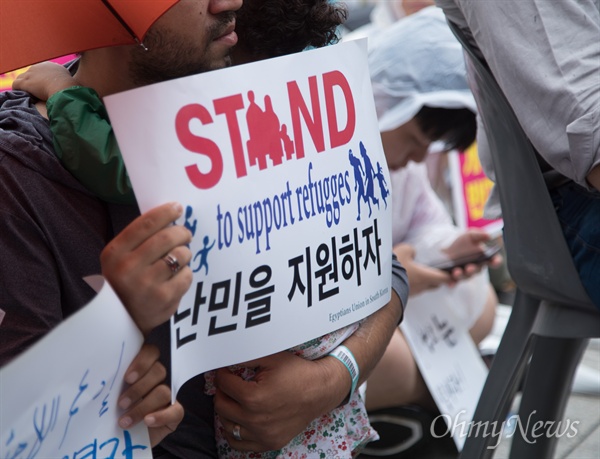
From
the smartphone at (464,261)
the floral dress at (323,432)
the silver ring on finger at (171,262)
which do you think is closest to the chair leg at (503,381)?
the floral dress at (323,432)

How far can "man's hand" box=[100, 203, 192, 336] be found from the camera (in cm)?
98

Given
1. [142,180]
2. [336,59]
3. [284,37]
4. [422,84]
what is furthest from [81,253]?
[422,84]

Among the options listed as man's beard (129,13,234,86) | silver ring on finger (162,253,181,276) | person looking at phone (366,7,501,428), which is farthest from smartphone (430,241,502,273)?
silver ring on finger (162,253,181,276)

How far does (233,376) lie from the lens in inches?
Answer: 48.8

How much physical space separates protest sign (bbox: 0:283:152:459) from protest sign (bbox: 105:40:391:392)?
98mm

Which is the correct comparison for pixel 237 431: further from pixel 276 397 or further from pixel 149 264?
pixel 149 264

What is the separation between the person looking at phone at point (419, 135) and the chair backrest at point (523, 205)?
33.7 inches

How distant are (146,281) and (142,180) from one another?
13cm

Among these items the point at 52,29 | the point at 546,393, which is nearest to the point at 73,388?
the point at 52,29

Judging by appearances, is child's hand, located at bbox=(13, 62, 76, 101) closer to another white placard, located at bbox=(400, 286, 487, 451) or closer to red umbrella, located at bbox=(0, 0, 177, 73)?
red umbrella, located at bbox=(0, 0, 177, 73)

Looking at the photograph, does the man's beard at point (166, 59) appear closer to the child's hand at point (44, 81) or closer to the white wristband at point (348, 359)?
the child's hand at point (44, 81)

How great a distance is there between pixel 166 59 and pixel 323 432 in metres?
0.62

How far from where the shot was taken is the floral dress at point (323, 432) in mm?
1311

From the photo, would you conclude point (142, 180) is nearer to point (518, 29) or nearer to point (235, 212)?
point (235, 212)
